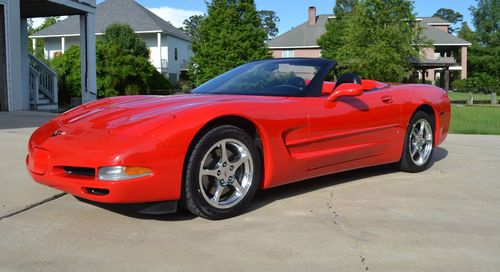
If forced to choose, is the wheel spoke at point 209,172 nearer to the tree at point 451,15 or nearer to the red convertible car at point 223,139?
the red convertible car at point 223,139

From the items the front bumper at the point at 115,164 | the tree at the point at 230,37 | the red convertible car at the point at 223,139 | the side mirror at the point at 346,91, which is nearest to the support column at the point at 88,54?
the red convertible car at the point at 223,139

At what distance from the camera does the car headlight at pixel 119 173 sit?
322 cm

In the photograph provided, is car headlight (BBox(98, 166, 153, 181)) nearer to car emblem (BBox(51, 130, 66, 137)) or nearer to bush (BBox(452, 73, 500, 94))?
car emblem (BBox(51, 130, 66, 137))

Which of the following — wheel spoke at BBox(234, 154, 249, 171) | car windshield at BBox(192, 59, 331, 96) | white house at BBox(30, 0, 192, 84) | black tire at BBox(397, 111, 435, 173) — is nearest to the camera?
wheel spoke at BBox(234, 154, 249, 171)

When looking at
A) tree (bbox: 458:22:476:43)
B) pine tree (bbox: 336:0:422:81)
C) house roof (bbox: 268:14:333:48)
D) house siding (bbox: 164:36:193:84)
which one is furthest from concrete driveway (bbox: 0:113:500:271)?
tree (bbox: 458:22:476:43)

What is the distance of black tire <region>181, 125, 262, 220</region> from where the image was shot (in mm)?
3463

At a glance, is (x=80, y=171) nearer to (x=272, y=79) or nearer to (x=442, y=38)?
(x=272, y=79)

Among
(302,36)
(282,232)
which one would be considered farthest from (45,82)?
(302,36)

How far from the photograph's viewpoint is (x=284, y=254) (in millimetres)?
2984

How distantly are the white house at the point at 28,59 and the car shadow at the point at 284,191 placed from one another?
356 inches

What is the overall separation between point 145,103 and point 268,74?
1320 mm

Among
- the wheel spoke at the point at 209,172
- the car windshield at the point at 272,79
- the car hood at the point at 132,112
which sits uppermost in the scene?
the car windshield at the point at 272,79

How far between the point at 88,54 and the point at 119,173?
13.1m

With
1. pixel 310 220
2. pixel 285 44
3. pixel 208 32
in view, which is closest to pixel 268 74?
pixel 310 220
